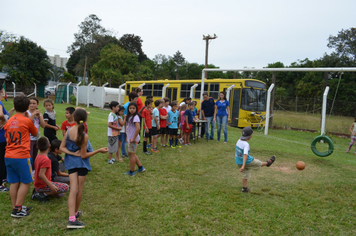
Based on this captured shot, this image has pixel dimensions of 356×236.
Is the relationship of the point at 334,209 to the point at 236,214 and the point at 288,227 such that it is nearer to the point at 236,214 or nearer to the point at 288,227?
the point at 288,227

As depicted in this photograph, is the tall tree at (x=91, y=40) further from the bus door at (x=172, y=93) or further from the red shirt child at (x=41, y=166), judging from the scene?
the red shirt child at (x=41, y=166)

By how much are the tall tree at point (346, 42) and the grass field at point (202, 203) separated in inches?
1308

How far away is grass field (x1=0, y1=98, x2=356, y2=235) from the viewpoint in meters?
3.43

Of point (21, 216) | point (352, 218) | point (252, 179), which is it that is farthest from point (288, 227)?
point (21, 216)

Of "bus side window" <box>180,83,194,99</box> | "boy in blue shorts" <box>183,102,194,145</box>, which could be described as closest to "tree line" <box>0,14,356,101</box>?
"bus side window" <box>180,83,194,99</box>

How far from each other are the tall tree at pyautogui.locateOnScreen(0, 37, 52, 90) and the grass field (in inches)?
1379

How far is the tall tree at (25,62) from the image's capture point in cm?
3522

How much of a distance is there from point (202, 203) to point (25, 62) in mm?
39178

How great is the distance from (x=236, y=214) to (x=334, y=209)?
163cm

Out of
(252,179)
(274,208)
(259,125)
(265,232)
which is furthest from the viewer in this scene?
(259,125)

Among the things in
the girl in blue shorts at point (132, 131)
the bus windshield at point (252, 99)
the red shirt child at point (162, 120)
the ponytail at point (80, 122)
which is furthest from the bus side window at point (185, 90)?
the ponytail at point (80, 122)

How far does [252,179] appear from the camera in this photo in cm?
551

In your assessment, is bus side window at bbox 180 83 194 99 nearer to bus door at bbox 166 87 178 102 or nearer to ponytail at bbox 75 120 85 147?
A: bus door at bbox 166 87 178 102

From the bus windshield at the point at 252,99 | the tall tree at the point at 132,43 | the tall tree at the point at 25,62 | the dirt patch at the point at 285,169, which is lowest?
the dirt patch at the point at 285,169
